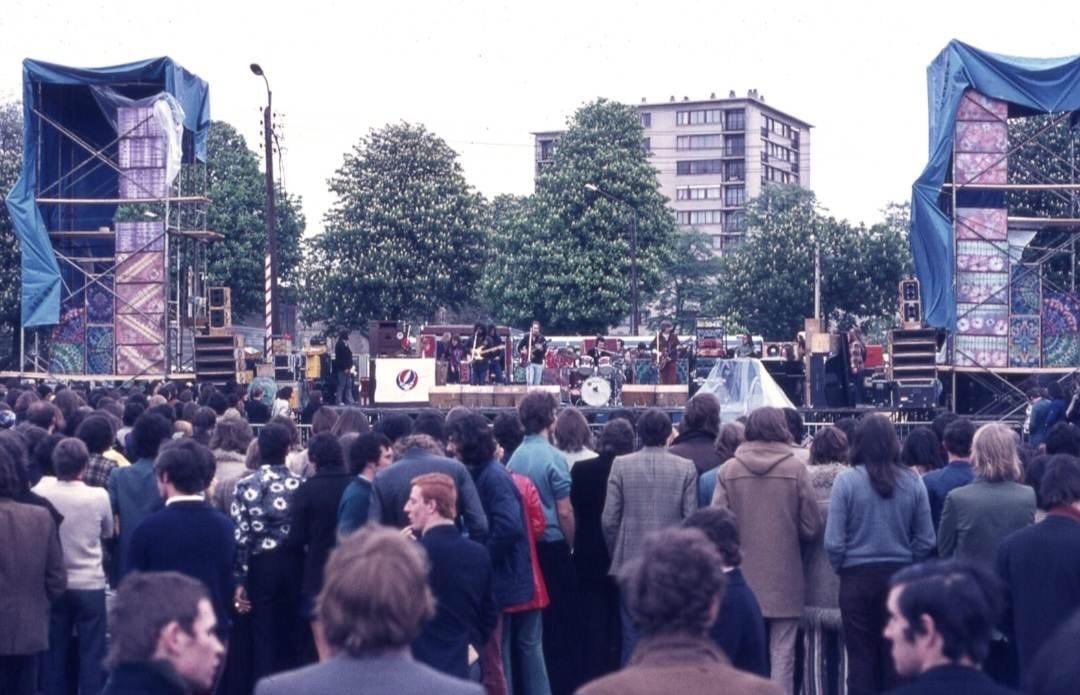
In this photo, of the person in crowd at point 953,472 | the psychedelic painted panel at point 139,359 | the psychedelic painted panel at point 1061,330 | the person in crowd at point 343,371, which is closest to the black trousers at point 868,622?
the person in crowd at point 953,472

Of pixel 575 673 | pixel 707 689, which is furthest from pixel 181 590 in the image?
pixel 575 673

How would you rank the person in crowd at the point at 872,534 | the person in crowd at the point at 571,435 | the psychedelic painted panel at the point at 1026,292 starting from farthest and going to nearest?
the psychedelic painted panel at the point at 1026,292 < the person in crowd at the point at 571,435 < the person in crowd at the point at 872,534

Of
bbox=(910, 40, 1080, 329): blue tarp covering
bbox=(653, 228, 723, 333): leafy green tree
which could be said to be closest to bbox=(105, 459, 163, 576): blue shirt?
bbox=(910, 40, 1080, 329): blue tarp covering

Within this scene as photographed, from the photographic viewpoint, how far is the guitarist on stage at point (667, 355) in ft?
97.6

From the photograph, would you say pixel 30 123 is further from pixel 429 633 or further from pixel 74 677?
pixel 429 633

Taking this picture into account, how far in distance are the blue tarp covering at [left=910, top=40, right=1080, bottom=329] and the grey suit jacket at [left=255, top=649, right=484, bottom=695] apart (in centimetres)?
2523

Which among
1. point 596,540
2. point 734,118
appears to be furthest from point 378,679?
point 734,118

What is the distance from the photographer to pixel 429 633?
624 centimetres

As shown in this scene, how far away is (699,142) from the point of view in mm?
113438

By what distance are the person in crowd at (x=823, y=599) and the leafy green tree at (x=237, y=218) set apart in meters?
47.6

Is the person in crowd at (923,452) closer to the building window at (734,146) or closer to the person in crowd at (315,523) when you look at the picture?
the person in crowd at (315,523)

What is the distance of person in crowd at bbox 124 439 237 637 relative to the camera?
6566mm

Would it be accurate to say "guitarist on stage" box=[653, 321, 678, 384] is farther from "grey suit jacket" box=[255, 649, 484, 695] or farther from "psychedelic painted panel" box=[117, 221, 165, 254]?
"grey suit jacket" box=[255, 649, 484, 695]

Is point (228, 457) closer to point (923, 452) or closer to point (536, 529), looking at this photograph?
point (536, 529)
